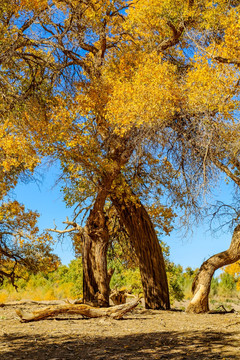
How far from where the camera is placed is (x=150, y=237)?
11031 millimetres

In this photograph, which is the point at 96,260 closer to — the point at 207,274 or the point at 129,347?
the point at 207,274

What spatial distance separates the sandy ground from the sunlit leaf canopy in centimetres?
277

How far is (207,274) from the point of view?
1016cm

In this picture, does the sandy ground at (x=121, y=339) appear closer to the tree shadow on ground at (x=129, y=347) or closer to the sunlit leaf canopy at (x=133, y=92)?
the tree shadow on ground at (x=129, y=347)

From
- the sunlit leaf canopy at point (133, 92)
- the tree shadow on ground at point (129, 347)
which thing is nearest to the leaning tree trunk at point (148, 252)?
the sunlit leaf canopy at point (133, 92)

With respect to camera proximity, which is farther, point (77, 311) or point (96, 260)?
point (96, 260)

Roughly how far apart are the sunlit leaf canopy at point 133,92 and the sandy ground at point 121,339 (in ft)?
9.10

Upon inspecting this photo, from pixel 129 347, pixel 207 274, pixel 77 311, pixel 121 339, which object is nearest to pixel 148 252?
pixel 207 274

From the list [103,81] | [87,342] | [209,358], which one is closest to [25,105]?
[103,81]

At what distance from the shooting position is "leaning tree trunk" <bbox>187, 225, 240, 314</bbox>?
33.0 ft

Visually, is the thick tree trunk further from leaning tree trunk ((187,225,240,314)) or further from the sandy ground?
leaning tree trunk ((187,225,240,314))

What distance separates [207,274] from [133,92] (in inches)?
199

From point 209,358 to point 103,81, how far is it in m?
6.92

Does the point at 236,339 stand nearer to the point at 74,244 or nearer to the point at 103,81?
the point at 103,81
